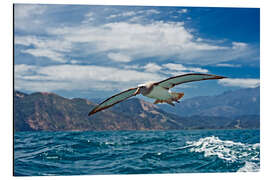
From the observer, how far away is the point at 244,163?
5.10m

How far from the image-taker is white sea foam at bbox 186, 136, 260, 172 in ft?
16.7

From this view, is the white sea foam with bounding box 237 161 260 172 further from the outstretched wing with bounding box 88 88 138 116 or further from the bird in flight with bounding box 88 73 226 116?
the outstretched wing with bounding box 88 88 138 116

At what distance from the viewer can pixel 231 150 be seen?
227 inches

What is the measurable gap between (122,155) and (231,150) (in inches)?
88.9

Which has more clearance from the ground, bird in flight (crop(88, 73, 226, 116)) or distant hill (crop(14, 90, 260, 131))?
bird in flight (crop(88, 73, 226, 116))

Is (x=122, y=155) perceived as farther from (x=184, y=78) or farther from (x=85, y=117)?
(x=184, y=78)

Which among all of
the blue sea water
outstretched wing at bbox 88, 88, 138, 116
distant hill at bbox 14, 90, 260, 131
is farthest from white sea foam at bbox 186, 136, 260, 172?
outstretched wing at bbox 88, 88, 138, 116

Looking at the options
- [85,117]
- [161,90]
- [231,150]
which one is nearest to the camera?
[161,90]

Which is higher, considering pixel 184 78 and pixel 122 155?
pixel 184 78

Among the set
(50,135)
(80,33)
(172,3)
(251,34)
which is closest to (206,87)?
(251,34)

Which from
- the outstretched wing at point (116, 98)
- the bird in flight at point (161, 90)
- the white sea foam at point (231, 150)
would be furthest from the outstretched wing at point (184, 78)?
the white sea foam at point (231, 150)

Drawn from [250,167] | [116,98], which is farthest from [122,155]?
[250,167]
